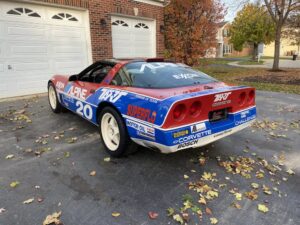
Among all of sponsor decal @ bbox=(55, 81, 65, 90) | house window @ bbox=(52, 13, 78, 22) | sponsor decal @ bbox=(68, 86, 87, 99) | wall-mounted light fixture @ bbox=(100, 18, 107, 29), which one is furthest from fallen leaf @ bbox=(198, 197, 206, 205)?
wall-mounted light fixture @ bbox=(100, 18, 107, 29)

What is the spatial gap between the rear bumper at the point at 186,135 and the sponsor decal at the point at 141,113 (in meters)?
0.11

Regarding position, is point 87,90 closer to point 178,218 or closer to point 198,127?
point 198,127

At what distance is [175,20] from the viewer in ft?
43.0

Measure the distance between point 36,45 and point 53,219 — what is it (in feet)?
22.9

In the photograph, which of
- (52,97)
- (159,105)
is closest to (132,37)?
(52,97)

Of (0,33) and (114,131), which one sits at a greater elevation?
(0,33)

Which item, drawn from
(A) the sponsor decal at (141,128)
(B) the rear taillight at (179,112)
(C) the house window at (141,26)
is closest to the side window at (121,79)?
(A) the sponsor decal at (141,128)

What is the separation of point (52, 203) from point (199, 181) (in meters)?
1.61

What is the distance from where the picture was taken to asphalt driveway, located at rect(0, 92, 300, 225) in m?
2.36

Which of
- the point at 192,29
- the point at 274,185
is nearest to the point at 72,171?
the point at 274,185

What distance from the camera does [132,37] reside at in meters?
10.6

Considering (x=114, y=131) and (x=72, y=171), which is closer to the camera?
(x=72, y=171)

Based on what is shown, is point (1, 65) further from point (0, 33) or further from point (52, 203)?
point (52, 203)

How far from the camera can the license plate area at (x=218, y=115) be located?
9.81 ft
